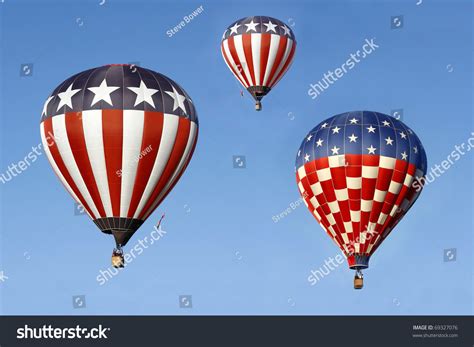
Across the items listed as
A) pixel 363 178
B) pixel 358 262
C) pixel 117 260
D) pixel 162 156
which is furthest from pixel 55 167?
pixel 358 262

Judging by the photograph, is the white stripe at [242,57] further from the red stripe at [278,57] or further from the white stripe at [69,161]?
the white stripe at [69,161]

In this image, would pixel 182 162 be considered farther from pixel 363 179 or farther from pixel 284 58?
pixel 284 58

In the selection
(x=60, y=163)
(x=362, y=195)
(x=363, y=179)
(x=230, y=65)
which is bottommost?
(x=362, y=195)

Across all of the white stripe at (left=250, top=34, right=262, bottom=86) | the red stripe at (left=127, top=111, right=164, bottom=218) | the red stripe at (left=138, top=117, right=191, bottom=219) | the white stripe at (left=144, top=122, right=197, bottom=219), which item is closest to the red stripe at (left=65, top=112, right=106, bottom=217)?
the red stripe at (left=127, top=111, right=164, bottom=218)

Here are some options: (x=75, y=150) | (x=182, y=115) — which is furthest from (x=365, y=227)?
(x=75, y=150)

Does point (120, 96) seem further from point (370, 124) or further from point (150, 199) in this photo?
point (370, 124)

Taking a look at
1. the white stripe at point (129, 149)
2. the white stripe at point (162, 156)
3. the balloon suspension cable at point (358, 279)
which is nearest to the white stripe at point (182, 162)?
the white stripe at point (162, 156)

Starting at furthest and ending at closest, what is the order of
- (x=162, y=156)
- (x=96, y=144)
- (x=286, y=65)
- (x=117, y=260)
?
(x=286, y=65), (x=162, y=156), (x=96, y=144), (x=117, y=260)
